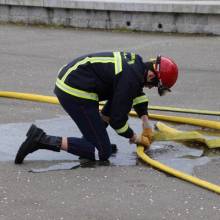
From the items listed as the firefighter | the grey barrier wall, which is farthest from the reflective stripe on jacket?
the grey barrier wall

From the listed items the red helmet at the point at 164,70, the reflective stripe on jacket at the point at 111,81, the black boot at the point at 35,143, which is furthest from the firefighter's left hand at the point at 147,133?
the black boot at the point at 35,143

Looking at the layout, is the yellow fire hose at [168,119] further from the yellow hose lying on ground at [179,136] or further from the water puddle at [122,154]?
the yellow hose lying on ground at [179,136]

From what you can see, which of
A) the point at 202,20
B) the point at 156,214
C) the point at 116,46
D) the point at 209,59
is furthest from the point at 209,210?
the point at 202,20

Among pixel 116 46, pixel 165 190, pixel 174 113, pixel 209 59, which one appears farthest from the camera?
pixel 116 46

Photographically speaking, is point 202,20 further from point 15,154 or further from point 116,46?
point 15,154

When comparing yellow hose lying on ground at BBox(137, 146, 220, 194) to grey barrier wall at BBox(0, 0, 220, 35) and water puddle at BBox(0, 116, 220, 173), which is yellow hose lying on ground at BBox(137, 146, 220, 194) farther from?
grey barrier wall at BBox(0, 0, 220, 35)

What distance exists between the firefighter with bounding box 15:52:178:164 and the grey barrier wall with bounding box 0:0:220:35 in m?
8.03

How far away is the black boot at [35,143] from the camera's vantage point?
5.80 m

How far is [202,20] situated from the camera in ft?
45.2

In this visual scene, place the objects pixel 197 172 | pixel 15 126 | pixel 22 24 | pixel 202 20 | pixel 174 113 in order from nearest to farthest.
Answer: pixel 197 172
pixel 15 126
pixel 174 113
pixel 202 20
pixel 22 24

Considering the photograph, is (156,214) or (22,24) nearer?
(156,214)

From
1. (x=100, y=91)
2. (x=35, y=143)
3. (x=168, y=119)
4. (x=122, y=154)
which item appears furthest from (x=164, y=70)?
(x=168, y=119)

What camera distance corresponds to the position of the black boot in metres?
5.80

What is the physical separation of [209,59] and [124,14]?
12.4ft
